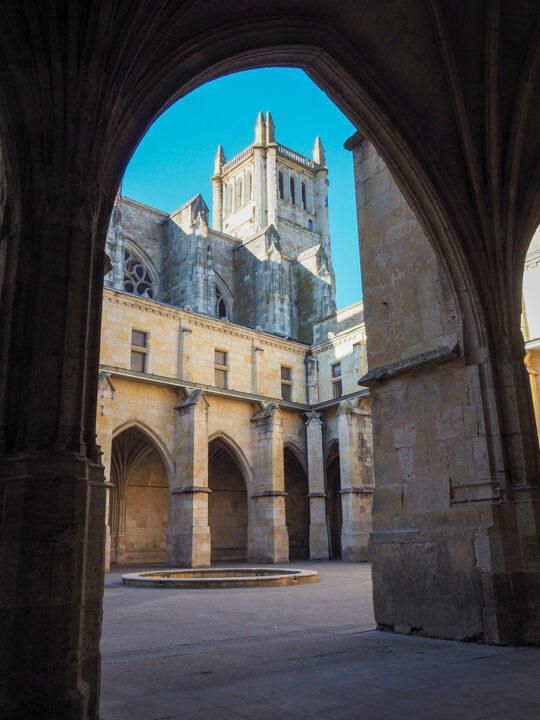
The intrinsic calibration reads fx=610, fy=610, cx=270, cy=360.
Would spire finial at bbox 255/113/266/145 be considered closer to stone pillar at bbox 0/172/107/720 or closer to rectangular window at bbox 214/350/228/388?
rectangular window at bbox 214/350/228/388

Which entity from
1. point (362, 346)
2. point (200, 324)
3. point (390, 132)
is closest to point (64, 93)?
point (390, 132)

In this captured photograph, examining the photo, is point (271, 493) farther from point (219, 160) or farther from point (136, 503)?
point (219, 160)

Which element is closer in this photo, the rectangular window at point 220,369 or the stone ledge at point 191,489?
the stone ledge at point 191,489

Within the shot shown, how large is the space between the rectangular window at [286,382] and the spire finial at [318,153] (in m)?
24.1

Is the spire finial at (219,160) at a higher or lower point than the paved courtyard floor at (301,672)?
higher

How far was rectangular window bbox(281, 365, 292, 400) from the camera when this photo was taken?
80.1 feet

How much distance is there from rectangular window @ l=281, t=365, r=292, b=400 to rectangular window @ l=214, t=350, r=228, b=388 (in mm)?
2839

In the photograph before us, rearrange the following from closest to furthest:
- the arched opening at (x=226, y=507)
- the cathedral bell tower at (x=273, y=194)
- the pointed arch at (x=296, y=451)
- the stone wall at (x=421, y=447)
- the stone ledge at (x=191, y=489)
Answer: the stone wall at (x=421, y=447), the stone ledge at (x=191, y=489), the pointed arch at (x=296, y=451), the arched opening at (x=226, y=507), the cathedral bell tower at (x=273, y=194)

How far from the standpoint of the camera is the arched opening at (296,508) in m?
25.9

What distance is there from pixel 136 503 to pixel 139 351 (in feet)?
20.9

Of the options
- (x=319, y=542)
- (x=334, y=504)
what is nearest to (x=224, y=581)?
(x=319, y=542)

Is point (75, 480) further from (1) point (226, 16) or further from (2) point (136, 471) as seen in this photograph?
(2) point (136, 471)

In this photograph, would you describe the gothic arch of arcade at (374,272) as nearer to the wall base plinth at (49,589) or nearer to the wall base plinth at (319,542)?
the wall base plinth at (49,589)

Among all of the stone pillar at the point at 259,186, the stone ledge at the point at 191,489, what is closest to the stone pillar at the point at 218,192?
the stone pillar at the point at 259,186
